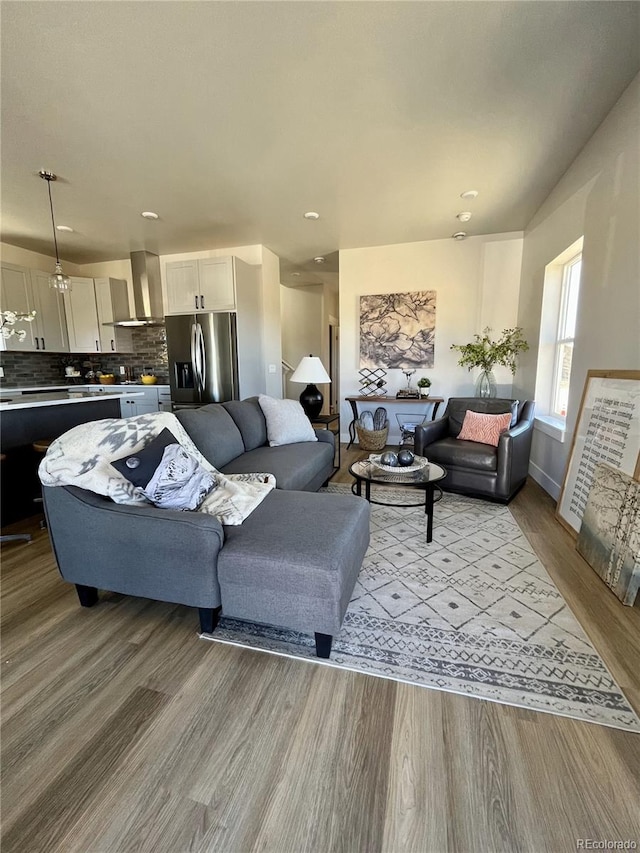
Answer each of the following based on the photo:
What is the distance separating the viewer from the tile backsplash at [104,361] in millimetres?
5215

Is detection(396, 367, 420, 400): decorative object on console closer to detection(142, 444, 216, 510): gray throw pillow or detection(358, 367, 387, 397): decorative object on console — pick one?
detection(358, 367, 387, 397): decorative object on console

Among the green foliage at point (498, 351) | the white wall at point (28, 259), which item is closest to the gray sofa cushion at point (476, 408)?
the green foliage at point (498, 351)

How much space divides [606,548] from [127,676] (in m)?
2.45

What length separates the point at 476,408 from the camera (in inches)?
142

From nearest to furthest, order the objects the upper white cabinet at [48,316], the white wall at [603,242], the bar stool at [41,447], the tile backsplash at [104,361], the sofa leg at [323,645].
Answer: the sofa leg at [323,645] < the white wall at [603,242] < the bar stool at [41,447] < the upper white cabinet at [48,316] < the tile backsplash at [104,361]

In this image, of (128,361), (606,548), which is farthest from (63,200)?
(606,548)

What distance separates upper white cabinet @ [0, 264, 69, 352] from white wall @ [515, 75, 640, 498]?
20.4ft

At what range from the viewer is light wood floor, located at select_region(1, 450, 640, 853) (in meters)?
0.91

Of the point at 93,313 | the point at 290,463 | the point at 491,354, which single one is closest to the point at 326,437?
the point at 290,463

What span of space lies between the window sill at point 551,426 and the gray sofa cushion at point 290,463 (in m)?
2.00

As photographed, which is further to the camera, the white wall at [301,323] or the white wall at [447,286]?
the white wall at [301,323]

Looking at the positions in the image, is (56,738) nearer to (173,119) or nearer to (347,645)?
(347,645)

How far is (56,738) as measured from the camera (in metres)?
1.16

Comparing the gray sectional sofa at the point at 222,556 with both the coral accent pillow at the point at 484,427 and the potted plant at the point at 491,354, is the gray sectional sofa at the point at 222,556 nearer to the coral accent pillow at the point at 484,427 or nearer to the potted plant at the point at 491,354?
the coral accent pillow at the point at 484,427
